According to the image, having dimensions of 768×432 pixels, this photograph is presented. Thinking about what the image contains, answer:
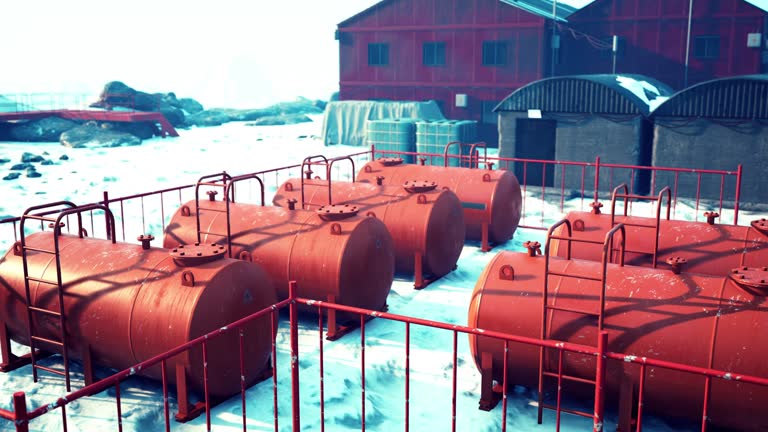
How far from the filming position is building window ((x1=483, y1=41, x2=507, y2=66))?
33406 mm

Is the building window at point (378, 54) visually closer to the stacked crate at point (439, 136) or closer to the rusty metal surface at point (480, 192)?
the stacked crate at point (439, 136)

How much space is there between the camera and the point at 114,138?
32.5 m

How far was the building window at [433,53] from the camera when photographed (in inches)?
1371

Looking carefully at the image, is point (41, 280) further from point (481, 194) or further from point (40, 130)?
point (40, 130)

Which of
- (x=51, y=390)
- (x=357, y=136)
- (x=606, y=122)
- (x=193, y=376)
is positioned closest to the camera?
(x=193, y=376)

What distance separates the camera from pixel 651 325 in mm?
7613

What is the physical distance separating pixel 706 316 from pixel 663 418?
1715mm

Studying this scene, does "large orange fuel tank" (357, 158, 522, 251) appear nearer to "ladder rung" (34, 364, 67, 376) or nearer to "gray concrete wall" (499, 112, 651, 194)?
"gray concrete wall" (499, 112, 651, 194)

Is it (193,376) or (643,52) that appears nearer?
(193,376)

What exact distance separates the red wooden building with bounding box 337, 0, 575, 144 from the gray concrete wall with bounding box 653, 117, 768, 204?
43.1 feet

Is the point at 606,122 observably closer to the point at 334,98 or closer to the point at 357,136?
the point at 357,136

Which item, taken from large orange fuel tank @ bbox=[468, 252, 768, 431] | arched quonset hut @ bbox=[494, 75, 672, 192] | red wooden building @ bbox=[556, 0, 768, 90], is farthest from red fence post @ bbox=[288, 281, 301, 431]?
red wooden building @ bbox=[556, 0, 768, 90]

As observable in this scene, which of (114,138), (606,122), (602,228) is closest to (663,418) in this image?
(602,228)

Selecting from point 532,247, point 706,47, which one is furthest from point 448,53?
point 532,247
